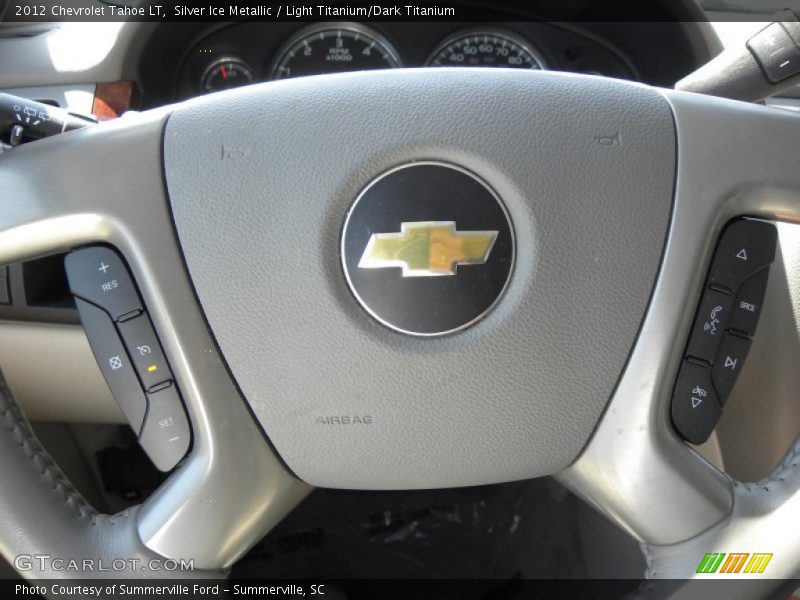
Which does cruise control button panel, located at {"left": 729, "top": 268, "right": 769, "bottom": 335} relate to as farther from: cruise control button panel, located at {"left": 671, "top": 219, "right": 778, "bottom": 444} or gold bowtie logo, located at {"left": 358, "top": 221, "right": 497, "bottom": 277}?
gold bowtie logo, located at {"left": 358, "top": 221, "right": 497, "bottom": 277}

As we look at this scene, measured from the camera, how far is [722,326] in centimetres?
94

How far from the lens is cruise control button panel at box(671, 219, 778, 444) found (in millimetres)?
929

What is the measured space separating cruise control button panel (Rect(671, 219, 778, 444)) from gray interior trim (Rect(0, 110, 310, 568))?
512mm

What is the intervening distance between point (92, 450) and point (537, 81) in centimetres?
132

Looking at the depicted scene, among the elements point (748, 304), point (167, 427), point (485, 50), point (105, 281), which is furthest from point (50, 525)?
point (485, 50)

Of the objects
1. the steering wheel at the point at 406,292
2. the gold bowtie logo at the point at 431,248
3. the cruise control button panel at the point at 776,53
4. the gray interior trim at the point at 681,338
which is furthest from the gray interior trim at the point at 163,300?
the cruise control button panel at the point at 776,53

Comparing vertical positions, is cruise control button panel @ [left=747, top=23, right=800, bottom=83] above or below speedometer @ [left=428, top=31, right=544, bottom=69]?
above

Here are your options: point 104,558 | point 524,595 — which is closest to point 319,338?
point 104,558

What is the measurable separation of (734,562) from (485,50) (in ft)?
4.47

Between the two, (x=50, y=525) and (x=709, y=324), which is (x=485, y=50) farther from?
(x=50, y=525)

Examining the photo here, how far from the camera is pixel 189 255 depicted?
36.0 inches

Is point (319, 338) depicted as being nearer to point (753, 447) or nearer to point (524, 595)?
point (753, 447)

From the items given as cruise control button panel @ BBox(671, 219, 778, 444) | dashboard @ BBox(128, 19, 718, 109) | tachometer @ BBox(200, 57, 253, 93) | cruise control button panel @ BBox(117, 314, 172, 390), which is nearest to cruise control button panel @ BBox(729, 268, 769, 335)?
cruise control button panel @ BBox(671, 219, 778, 444)

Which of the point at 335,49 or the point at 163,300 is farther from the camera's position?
the point at 335,49
